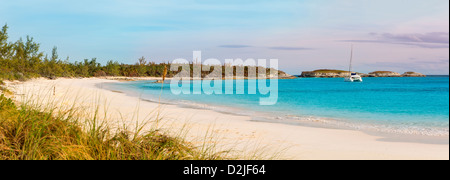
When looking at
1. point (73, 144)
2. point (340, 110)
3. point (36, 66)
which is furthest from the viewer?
point (36, 66)

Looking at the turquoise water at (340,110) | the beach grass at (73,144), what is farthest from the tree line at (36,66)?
the beach grass at (73,144)

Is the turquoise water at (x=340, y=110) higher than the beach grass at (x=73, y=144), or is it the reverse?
the beach grass at (x=73, y=144)

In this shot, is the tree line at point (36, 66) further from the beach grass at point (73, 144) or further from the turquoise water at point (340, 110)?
the beach grass at point (73, 144)

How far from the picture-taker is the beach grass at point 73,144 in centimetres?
475

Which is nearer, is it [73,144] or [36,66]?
[73,144]

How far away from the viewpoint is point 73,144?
16.6 feet

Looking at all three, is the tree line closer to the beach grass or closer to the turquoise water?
the turquoise water

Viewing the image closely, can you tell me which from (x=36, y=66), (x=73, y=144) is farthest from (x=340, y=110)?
(x=36, y=66)

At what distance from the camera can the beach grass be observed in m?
4.75

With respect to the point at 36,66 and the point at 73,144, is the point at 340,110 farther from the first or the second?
the point at 36,66
